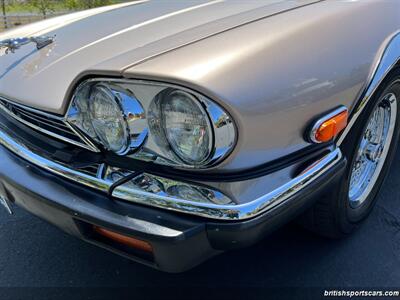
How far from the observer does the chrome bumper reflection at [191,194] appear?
1334mm

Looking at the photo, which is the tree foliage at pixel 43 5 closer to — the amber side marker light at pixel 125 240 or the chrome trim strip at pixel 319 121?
the amber side marker light at pixel 125 240

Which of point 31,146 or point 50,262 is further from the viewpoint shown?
point 50,262

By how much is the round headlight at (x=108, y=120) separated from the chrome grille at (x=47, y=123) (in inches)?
3.8

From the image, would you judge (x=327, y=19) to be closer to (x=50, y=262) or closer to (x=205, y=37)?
(x=205, y=37)

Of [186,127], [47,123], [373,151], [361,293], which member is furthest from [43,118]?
[373,151]

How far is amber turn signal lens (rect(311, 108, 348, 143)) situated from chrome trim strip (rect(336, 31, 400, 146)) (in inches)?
4.0

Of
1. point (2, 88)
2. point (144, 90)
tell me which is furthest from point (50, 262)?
point (144, 90)

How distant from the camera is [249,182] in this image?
1.37 m

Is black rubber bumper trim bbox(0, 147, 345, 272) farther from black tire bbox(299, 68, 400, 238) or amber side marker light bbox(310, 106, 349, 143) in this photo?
black tire bbox(299, 68, 400, 238)

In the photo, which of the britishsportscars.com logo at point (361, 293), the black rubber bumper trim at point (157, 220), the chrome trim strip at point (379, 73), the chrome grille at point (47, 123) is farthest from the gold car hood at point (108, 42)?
the britishsportscars.com logo at point (361, 293)

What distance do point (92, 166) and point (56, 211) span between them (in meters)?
0.21

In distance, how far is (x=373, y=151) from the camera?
242 centimetres

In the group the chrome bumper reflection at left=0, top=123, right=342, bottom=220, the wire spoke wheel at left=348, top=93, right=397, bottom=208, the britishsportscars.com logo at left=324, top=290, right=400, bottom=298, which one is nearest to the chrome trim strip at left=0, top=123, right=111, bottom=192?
the chrome bumper reflection at left=0, top=123, right=342, bottom=220

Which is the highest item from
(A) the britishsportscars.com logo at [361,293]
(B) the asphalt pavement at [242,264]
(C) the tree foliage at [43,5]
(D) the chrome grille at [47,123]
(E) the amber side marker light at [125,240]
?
(C) the tree foliage at [43,5]
